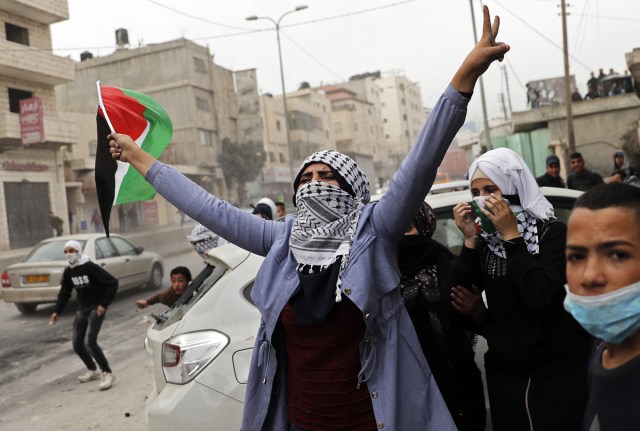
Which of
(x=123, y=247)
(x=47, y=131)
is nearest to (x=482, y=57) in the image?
(x=123, y=247)

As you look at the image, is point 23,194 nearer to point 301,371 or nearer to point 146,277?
point 146,277

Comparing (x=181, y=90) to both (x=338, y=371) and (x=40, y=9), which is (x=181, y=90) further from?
(x=338, y=371)

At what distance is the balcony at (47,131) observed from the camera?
2681cm

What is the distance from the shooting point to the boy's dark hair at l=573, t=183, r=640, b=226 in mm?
1445

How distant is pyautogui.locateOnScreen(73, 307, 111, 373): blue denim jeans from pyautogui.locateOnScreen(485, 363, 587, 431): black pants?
5.66m

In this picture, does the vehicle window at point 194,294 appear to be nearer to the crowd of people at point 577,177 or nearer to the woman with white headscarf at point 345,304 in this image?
the woman with white headscarf at point 345,304

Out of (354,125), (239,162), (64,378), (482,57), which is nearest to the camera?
(482,57)

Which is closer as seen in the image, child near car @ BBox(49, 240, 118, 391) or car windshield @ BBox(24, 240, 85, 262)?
child near car @ BBox(49, 240, 118, 391)

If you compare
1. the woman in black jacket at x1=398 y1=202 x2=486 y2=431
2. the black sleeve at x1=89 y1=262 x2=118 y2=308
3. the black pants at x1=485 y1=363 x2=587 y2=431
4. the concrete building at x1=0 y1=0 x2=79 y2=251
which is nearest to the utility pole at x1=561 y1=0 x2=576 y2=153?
the black sleeve at x1=89 y1=262 x2=118 y2=308

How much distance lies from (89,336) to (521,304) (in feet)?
19.4

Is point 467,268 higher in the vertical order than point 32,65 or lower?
lower

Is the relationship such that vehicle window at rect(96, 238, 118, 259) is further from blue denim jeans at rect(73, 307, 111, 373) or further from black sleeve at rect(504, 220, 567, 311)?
black sleeve at rect(504, 220, 567, 311)

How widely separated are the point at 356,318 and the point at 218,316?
67.9 inches

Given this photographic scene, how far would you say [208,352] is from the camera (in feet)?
11.6
